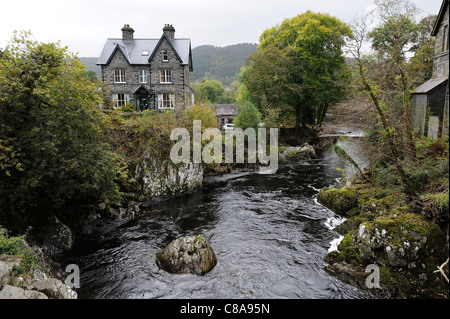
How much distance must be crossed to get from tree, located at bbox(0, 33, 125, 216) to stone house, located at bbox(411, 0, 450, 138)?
1668 cm

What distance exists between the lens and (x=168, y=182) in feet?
63.1

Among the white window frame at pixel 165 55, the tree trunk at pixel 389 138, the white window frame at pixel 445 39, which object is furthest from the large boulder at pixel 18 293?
the white window frame at pixel 165 55

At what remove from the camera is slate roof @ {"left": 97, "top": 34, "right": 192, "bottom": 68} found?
32750 millimetres

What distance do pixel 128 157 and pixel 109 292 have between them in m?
11.3

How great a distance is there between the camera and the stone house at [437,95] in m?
15.0

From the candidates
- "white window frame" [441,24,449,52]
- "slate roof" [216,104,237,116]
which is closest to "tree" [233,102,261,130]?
"white window frame" [441,24,449,52]

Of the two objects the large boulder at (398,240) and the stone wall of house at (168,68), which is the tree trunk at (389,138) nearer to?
the large boulder at (398,240)

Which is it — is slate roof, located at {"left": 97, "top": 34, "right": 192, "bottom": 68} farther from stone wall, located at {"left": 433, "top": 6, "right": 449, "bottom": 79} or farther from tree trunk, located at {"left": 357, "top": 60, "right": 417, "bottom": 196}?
tree trunk, located at {"left": 357, "top": 60, "right": 417, "bottom": 196}

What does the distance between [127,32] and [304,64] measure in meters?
23.3

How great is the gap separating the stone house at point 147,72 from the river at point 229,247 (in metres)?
18.3

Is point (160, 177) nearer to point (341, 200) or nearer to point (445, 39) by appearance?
point (341, 200)

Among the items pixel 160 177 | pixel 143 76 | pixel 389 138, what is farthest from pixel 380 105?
pixel 143 76

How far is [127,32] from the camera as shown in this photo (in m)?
34.9
